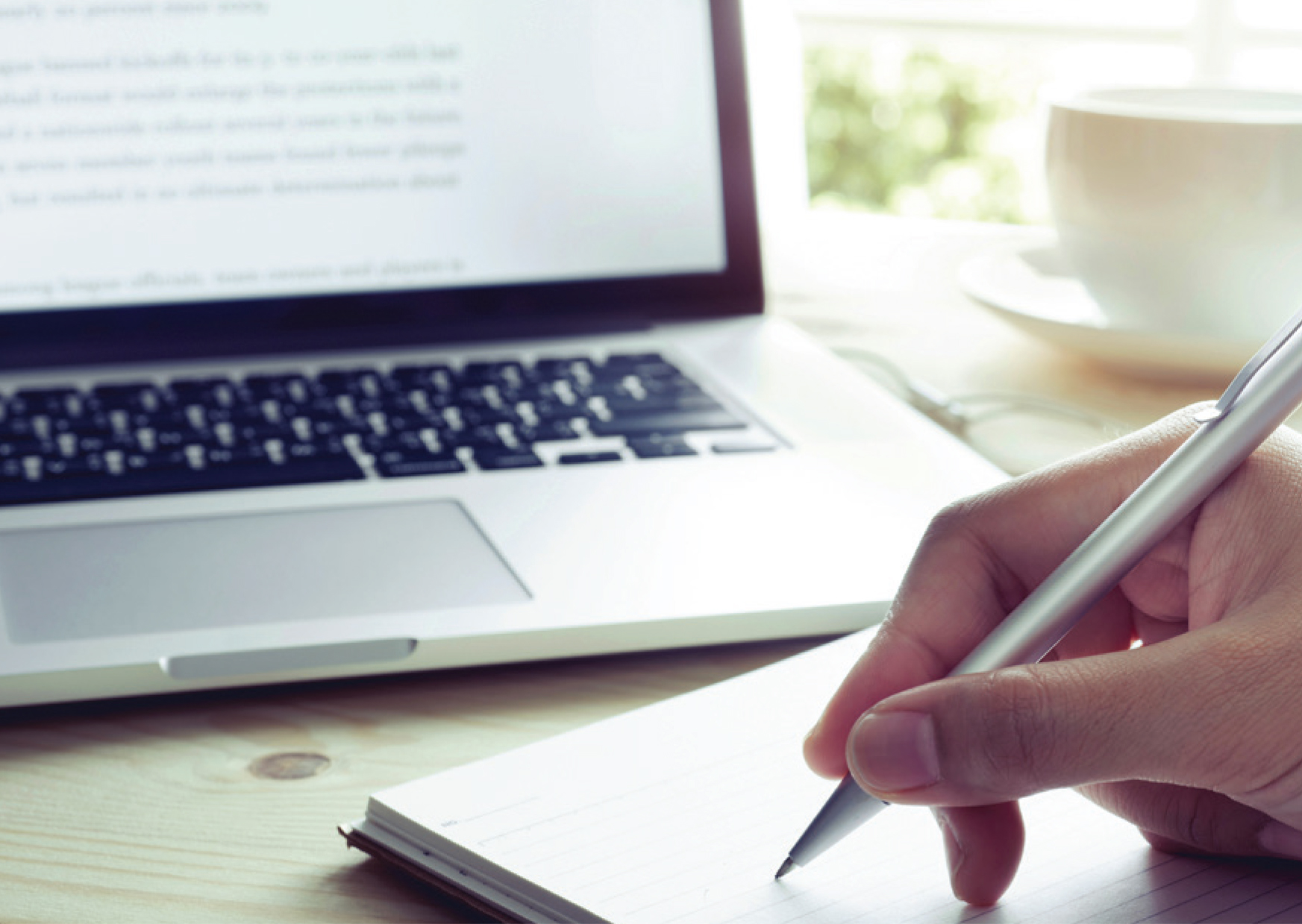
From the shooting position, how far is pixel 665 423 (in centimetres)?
58

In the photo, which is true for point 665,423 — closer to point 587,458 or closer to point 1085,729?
point 587,458

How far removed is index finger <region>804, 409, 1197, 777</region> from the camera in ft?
1.14

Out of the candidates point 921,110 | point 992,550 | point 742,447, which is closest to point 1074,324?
point 742,447

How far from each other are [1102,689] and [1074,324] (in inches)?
16.0

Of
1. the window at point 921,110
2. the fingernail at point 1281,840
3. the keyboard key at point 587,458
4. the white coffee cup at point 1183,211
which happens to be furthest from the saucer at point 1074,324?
the window at point 921,110

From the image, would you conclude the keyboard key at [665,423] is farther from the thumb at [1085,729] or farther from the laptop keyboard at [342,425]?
the thumb at [1085,729]

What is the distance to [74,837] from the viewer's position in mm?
355

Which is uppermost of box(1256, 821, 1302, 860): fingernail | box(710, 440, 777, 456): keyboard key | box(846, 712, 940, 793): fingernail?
box(710, 440, 777, 456): keyboard key

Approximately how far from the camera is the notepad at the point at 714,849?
306 mm

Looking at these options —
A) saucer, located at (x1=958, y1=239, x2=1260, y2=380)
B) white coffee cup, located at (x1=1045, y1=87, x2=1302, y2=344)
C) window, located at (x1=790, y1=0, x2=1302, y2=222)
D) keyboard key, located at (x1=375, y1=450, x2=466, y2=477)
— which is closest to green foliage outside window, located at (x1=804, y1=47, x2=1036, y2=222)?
window, located at (x1=790, y1=0, x2=1302, y2=222)

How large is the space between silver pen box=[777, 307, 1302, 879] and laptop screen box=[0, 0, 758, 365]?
1.39 ft

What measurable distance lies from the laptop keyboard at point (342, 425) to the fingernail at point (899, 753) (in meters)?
0.27

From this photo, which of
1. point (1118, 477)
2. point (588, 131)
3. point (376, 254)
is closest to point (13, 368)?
point (376, 254)

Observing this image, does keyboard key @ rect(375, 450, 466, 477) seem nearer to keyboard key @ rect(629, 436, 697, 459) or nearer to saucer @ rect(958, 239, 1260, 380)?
keyboard key @ rect(629, 436, 697, 459)
